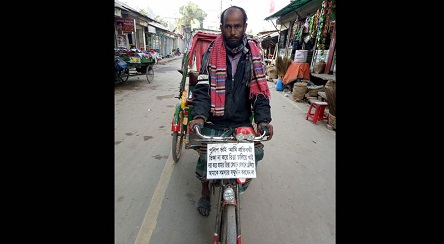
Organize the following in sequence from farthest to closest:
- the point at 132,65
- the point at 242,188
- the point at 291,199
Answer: the point at 132,65
the point at 291,199
the point at 242,188

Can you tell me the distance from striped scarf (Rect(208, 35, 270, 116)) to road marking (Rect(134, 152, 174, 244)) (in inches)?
46.7

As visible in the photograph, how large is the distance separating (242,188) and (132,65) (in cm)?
891

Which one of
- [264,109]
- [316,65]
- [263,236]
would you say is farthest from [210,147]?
[316,65]

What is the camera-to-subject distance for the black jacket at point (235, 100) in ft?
5.98

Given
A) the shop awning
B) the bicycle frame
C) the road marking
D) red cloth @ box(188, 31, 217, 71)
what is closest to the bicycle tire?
the bicycle frame

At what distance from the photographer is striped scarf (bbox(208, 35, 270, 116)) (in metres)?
1.81

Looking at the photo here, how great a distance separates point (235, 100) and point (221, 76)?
0.24 meters

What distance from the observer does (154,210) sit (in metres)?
2.24

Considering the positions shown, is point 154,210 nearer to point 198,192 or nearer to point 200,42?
point 198,192

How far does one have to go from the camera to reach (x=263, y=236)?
1.97 meters

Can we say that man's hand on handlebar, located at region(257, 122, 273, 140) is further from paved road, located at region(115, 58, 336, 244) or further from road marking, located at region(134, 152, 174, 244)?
road marking, located at region(134, 152, 174, 244)

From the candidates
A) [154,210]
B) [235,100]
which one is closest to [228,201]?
[235,100]

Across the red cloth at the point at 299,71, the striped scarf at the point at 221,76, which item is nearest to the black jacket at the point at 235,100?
the striped scarf at the point at 221,76
